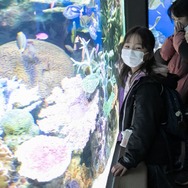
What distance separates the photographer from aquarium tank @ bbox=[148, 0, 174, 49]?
153 inches

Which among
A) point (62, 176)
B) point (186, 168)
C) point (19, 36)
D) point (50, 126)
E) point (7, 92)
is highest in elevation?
point (19, 36)

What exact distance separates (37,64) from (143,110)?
847 mm

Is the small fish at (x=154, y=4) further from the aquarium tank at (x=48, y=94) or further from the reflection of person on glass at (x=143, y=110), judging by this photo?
the aquarium tank at (x=48, y=94)

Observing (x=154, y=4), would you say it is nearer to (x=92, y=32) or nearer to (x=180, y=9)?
(x=180, y=9)

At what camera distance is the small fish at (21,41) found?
3.43 ft

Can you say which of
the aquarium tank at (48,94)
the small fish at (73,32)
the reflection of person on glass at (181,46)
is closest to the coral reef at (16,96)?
the aquarium tank at (48,94)

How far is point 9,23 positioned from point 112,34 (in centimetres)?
187

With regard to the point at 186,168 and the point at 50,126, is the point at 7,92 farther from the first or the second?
the point at 186,168

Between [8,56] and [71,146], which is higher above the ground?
[8,56]

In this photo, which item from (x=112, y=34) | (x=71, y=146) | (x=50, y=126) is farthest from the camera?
(x=112, y=34)

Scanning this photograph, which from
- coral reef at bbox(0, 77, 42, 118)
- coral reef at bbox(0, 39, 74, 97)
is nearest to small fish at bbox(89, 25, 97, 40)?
coral reef at bbox(0, 39, 74, 97)

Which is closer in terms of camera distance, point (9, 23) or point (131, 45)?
point (9, 23)

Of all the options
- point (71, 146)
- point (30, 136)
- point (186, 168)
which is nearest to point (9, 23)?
point (30, 136)

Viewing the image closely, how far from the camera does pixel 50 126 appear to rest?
1.22 m
